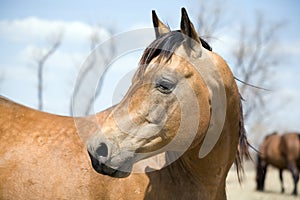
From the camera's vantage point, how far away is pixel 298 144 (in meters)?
15.9

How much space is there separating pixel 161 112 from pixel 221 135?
64cm

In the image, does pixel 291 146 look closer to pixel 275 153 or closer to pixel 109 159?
pixel 275 153

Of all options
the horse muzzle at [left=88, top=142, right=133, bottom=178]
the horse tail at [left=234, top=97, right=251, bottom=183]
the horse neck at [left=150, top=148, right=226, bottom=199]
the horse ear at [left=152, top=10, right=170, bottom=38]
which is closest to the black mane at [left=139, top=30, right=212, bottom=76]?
the horse ear at [left=152, top=10, right=170, bottom=38]

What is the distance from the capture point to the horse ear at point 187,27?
274 cm

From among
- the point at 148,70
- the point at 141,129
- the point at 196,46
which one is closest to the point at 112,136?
the point at 141,129

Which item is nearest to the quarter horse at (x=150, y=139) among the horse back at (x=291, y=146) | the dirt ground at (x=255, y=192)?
the dirt ground at (x=255, y=192)

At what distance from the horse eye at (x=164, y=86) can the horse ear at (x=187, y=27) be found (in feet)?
1.34

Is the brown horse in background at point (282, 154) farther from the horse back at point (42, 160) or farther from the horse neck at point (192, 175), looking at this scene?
the horse back at point (42, 160)

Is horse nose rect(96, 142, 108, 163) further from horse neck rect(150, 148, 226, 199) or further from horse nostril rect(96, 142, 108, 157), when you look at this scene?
horse neck rect(150, 148, 226, 199)

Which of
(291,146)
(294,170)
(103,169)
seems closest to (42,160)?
(103,169)

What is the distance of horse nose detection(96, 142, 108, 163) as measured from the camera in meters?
2.48

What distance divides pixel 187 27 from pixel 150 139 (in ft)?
2.66

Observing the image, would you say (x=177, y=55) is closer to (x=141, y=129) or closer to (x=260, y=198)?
(x=141, y=129)

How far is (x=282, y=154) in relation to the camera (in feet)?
54.3
